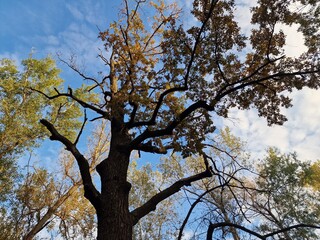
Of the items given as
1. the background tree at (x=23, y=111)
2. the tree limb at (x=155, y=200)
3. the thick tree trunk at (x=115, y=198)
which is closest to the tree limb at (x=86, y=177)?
the thick tree trunk at (x=115, y=198)

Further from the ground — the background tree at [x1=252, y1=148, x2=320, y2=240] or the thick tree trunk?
the background tree at [x1=252, y1=148, x2=320, y2=240]

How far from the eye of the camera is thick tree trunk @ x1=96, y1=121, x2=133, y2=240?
334cm

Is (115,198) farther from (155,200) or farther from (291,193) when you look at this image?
(291,193)

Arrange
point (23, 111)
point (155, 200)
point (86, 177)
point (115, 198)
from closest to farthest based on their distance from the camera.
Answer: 1. point (115, 198)
2. point (86, 177)
3. point (155, 200)
4. point (23, 111)

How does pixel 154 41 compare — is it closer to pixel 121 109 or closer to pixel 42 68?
pixel 121 109

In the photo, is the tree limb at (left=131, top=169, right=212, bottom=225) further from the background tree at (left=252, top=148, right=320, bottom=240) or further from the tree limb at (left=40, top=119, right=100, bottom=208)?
the background tree at (left=252, top=148, right=320, bottom=240)

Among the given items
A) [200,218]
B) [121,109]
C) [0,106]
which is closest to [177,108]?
[121,109]

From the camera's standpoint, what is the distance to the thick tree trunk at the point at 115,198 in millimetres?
3342

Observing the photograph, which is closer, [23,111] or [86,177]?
[86,177]

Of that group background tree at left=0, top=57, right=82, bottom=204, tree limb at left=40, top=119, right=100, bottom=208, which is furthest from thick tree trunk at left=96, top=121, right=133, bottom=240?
background tree at left=0, top=57, right=82, bottom=204

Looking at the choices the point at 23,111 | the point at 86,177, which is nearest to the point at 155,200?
the point at 86,177

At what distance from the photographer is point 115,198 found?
12.1ft

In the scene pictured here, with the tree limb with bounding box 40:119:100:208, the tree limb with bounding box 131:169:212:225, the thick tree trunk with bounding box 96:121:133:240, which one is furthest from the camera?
the tree limb with bounding box 131:169:212:225

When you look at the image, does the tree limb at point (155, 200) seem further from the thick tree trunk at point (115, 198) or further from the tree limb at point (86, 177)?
the tree limb at point (86, 177)
